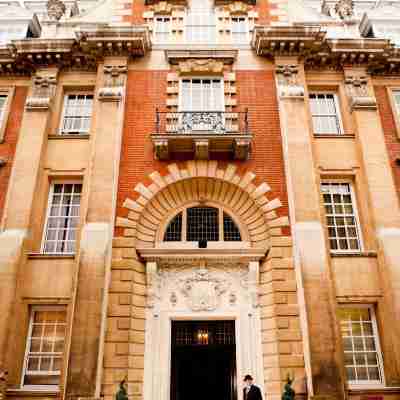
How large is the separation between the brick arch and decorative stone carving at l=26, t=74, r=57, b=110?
5186mm

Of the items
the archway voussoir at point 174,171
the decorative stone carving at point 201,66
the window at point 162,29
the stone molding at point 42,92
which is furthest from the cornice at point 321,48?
the stone molding at point 42,92

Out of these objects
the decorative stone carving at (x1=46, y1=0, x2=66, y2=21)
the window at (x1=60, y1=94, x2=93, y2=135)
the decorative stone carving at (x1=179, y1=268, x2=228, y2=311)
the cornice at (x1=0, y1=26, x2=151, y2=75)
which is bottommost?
the decorative stone carving at (x1=179, y1=268, x2=228, y2=311)

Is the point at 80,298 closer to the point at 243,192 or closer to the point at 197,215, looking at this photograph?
the point at 197,215

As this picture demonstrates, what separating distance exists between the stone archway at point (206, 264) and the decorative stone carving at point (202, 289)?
26 cm

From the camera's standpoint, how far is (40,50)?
50.0 feet

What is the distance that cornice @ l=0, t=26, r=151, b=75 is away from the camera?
1518 cm

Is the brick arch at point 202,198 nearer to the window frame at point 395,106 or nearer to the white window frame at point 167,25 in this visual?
the window frame at point 395,106

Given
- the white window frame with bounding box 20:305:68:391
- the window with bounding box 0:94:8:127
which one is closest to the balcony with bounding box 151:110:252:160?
the white window frame with bounding box 20:305:68:391

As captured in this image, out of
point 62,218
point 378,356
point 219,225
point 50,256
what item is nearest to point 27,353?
point 50,256

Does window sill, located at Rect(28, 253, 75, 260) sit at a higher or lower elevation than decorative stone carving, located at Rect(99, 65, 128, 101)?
lower

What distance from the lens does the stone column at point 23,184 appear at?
11695mm

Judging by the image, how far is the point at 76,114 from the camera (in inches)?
606

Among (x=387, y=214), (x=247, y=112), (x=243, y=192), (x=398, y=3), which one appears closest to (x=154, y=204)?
(x=243, y=192)

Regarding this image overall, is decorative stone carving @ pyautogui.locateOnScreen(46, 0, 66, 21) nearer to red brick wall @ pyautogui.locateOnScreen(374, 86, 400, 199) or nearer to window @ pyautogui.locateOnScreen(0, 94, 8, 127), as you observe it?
window @ pyautogui.locateOnScreen(0, 94, 8, 127)
